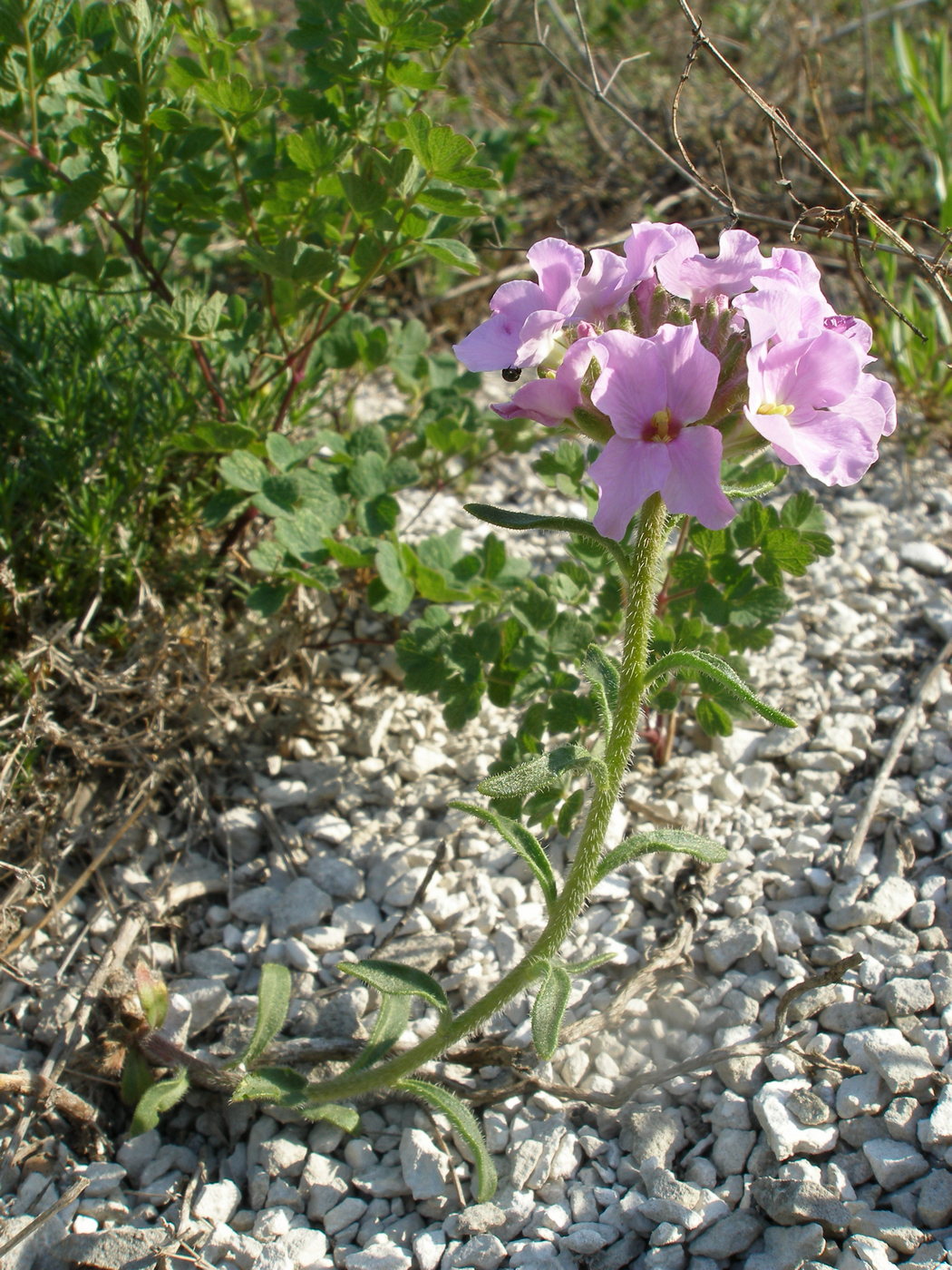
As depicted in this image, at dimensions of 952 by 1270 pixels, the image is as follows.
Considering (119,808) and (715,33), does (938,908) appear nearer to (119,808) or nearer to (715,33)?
(119,808)

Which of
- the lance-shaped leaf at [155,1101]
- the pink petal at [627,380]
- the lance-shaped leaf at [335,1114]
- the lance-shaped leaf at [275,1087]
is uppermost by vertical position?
the pink petal at [627,380]

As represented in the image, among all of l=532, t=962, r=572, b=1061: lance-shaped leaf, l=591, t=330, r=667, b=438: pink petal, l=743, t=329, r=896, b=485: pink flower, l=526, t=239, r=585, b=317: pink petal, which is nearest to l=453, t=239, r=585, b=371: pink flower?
l=526, t=239, r=585, b=317: pink petal

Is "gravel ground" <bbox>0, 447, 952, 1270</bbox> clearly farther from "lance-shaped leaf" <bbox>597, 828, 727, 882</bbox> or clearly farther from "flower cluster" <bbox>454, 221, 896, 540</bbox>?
"flower cluster" <bbox>454, 221, 896, 540</bbox>

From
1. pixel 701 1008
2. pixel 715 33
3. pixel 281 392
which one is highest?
pixel 715 33

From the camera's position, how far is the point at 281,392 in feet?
10.1

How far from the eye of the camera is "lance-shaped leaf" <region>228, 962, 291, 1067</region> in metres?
2.14

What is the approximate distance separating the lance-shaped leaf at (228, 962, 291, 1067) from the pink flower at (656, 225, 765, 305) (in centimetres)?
152

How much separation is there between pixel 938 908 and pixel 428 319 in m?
2.89

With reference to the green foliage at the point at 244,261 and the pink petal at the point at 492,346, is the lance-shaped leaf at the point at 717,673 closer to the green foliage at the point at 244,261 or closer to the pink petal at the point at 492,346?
the pink petal at the point at 492,346

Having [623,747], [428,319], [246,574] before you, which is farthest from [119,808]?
[428,319]

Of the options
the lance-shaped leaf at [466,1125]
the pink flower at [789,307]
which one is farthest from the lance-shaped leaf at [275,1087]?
the pink flower at [789,307]

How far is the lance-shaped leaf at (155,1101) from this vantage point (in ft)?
6.64

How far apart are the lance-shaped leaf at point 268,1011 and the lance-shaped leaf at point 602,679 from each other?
86 cm

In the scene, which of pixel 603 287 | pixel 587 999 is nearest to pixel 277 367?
pixel 603 287
